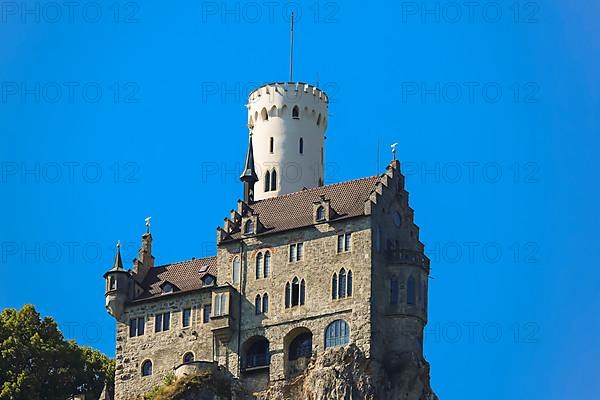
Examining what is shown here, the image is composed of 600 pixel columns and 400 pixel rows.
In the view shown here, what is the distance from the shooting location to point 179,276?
167375mm

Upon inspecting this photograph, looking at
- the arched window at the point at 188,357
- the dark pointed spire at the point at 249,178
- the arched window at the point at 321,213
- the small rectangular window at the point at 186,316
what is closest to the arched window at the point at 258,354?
the arched window at the point at 188,357

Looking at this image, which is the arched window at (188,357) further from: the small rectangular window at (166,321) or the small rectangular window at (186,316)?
the small rectangular window at (166,321)

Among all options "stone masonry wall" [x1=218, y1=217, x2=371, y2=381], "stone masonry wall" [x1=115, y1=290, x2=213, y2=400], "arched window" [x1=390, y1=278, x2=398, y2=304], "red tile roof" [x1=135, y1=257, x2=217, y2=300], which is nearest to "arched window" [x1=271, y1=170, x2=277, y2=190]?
"red tile roof" [x1=135, y1=257, x2=217, y2=300]

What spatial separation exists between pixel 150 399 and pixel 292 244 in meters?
16.8

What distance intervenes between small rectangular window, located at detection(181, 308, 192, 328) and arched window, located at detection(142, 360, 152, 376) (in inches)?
168

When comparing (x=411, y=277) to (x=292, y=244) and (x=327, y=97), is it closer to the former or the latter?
(x=292, y=244)

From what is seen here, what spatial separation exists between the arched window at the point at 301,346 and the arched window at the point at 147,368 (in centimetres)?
1280

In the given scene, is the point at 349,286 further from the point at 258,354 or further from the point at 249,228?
the point at 249,228

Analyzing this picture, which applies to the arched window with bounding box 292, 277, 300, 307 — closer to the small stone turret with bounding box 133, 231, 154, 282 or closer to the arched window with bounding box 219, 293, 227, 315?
the arched window with bounding box 219, 293, 227, 315

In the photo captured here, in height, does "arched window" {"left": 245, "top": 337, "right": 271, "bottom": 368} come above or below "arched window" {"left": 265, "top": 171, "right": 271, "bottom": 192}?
below

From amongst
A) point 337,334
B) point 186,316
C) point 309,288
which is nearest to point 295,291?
point 309,288

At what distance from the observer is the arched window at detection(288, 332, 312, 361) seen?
516 ft

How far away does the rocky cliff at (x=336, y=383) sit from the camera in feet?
502

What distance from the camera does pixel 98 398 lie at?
168250 mm
